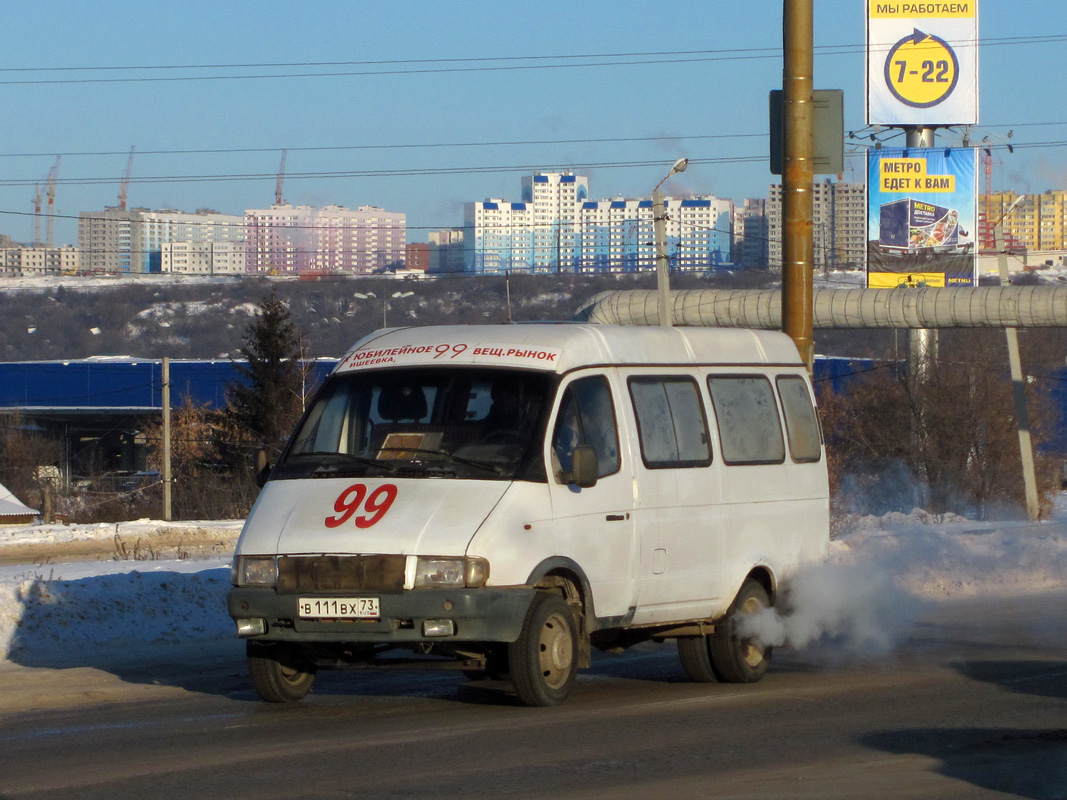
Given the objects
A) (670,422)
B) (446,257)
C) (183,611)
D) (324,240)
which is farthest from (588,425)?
(324,240)

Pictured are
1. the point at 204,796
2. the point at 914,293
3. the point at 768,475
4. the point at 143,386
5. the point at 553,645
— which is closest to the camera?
the point at 204,796

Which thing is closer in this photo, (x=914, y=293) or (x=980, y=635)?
(x=980, y=635)

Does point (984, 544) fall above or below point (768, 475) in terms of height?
below

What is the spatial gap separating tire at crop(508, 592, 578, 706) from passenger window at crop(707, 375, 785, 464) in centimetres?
200

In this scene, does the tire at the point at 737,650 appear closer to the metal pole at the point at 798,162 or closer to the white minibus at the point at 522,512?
the white minibus at the point at 522,512

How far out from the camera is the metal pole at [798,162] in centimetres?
1332

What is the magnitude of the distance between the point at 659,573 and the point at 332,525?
222 centimetres

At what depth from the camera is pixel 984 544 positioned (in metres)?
20.2

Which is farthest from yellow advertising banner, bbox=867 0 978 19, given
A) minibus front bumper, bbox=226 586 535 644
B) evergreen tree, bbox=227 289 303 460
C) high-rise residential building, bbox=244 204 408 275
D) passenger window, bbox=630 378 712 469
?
high-rise residential building, bbox=244 204 408 275

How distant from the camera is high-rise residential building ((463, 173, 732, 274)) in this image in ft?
317

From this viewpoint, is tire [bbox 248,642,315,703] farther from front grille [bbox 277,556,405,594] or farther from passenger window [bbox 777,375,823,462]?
passenger window [bbox 777,375,823,462]

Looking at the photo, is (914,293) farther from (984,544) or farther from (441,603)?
(441,603)

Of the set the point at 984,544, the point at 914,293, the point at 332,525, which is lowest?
the point at 984,544

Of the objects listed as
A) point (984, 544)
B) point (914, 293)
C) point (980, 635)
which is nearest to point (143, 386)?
point (914, 293)
